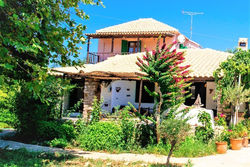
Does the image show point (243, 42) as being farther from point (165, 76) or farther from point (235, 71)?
point (165, 76)

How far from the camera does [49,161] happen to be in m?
6.93

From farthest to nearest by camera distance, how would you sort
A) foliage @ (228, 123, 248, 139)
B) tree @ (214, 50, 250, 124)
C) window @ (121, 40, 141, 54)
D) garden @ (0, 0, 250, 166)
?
window @ (121, 40, 141, 54)
tree @ (214, 50, 250, 124)
foliage @ (228, 123, 248, 139)
garden @ (0, 0, 250, 166)

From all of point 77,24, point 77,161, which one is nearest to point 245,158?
point 77,161

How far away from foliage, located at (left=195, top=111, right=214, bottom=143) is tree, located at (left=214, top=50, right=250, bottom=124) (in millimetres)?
1626

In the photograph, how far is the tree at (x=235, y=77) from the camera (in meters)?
10.2

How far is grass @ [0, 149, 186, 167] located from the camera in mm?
6551

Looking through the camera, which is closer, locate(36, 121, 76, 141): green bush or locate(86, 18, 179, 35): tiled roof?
locate(36, 121, 76, 141): green bush

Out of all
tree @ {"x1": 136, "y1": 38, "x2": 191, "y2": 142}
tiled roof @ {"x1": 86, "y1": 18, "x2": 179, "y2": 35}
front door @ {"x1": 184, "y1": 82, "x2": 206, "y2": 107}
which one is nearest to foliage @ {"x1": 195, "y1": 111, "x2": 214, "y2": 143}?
tree @ {"x1": 136, "y1": 38, "x2": 191, "y2": 142}

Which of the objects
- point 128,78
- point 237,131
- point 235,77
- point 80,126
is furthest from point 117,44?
point 237,131

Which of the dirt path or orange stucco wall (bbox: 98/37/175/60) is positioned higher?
orange stucco wall (bbox: 98/37/175/60)

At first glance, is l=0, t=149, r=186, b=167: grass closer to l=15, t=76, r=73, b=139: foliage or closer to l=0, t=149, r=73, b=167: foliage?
l=0, t=149, r=73, b=167: foliage

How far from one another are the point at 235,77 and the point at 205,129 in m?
2.87

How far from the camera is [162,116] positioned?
8914 millimetres

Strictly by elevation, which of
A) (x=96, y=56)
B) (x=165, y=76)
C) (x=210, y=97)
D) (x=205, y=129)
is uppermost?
(x=96, y=56)
